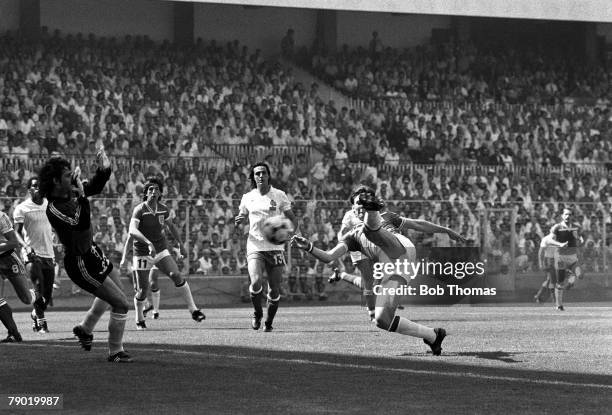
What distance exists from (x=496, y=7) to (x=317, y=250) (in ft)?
95.5

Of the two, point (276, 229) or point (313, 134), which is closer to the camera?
point (276, 229)

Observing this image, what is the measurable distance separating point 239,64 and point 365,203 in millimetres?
27503

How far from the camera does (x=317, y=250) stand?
1265 cm

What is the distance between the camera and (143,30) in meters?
40.8

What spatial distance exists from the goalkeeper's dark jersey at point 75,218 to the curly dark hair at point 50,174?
0.11 m

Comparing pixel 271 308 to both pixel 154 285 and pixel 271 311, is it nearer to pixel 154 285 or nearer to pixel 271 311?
pixel 271 311

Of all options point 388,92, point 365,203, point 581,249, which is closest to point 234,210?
point 581,249

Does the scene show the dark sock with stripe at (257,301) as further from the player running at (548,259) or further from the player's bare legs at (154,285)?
the player running at (548,259)

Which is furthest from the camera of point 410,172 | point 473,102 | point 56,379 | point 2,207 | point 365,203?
point 473,102

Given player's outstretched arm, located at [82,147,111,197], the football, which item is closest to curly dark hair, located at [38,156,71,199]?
player's outstretched arm, located at [82,147,111,197]

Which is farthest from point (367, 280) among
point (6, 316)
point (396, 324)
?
point (6, 316)

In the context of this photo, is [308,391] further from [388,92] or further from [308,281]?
[388,92]

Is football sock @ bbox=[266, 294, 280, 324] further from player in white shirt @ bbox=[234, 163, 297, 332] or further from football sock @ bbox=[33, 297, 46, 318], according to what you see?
football sock @ bbox=[33, 297, 46, 318]

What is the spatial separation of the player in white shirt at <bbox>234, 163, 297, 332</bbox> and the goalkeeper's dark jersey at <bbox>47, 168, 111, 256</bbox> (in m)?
5.27
